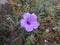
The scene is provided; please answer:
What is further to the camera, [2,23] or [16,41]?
[2,23]

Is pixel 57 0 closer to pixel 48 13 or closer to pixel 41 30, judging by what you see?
pixel 48 13

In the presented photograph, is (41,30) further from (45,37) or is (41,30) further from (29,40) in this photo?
(29,40)

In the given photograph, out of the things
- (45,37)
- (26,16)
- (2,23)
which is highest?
(26,16)

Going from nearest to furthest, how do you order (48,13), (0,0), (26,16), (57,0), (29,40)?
(26,16)
(29,40)
(0,0)
(48,13)
(57,0)

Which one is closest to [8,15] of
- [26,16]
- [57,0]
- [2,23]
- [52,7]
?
[2,23]

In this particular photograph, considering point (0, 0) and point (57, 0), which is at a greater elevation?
point (0, 0)

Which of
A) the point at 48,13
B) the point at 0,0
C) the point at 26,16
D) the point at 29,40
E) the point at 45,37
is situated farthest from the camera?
the point at 48,13
